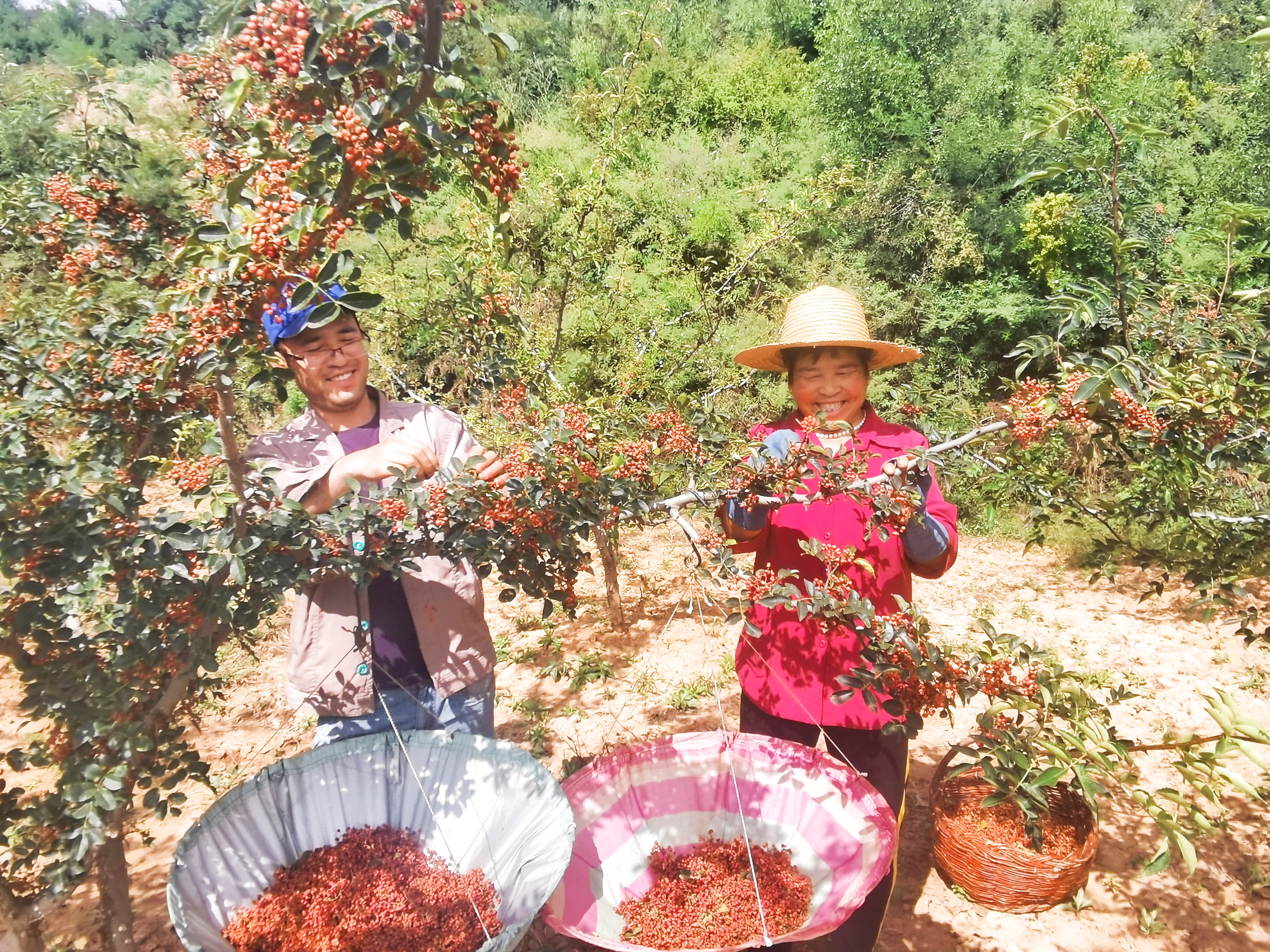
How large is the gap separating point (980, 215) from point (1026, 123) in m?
1.02

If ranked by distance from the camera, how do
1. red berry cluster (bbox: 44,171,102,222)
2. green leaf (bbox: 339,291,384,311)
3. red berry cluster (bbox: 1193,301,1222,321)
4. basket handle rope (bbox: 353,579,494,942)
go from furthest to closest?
red berry cluster (bbox: 1193,301,1222,321)
red berry cluster (bbox: 44,171,102,222)
basket handle rope (bbox: 353,579,494,942)
green leaf (bbox: 339,291,384,311)

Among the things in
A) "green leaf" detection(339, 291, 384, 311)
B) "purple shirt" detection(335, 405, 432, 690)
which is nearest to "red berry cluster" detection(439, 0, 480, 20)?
"green leaf" detection(339, 291, 384, 311)

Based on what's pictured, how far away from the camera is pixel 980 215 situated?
855 cm

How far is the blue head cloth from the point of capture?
966 mm

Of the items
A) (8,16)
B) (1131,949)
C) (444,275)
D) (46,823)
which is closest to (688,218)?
(444,275)

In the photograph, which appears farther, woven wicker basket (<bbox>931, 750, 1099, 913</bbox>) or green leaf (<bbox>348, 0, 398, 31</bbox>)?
woven wicker basket (<bbox>931, 750, 1099, 913</bbox>)

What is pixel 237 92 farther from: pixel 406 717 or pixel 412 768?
pixel 406 717

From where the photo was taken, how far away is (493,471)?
53.9 inches

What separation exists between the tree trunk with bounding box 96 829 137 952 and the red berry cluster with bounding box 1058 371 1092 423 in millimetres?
1987

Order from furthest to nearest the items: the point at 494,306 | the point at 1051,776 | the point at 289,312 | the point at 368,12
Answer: the point at 494,306
the point at 289,312
the point at 1051,776
the point at 368,12

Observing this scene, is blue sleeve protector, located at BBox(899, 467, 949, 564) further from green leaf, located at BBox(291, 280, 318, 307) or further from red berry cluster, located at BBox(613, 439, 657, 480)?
green leaf, located at BBox(291, 280, 318, 307)

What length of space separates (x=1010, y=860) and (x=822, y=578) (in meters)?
1.26

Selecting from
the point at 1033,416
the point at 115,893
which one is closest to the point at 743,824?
the point at 1033,416

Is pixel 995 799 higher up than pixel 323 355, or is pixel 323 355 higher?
pixel 323 355
